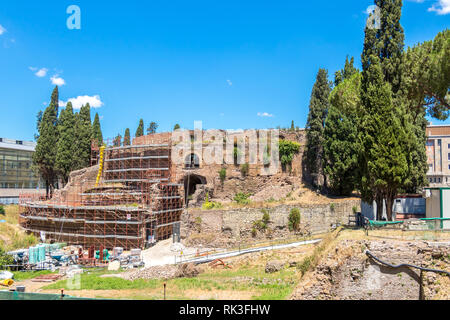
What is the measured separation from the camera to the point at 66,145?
3544 centimetres

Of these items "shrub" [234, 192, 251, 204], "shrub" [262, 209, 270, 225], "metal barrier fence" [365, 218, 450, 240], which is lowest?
"shrub" [262, 209, 270, 225]

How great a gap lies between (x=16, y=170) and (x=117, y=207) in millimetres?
29491

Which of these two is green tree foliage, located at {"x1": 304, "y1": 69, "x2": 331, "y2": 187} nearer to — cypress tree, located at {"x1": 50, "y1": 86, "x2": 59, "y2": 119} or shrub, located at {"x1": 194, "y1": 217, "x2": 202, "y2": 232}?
shrub, located at {"x1": 194, "y1": 217, "x2": 202, "y2": 232}

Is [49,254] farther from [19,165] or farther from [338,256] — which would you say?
[19,165]

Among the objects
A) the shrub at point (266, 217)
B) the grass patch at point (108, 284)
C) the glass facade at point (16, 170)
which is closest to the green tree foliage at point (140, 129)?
the glass facade at point (16, 170)

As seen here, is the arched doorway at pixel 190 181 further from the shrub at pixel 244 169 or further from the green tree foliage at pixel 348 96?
the green tree foliage at pixel 348 96

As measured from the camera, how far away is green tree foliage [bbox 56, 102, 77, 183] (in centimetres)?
3497

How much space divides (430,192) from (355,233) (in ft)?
18.7

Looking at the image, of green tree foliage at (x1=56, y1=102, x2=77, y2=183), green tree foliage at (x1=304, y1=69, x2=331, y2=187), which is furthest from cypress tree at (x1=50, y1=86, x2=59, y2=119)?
green tree foliage at (x1=304, y1=69, x2=331, y2=187)

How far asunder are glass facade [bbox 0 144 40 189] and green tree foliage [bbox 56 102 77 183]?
1289cm

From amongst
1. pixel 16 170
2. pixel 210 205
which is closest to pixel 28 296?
pixel 210 205

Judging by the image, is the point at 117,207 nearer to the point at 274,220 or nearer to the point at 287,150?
the point at 274,220

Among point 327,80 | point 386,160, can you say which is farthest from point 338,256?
point 327,80
